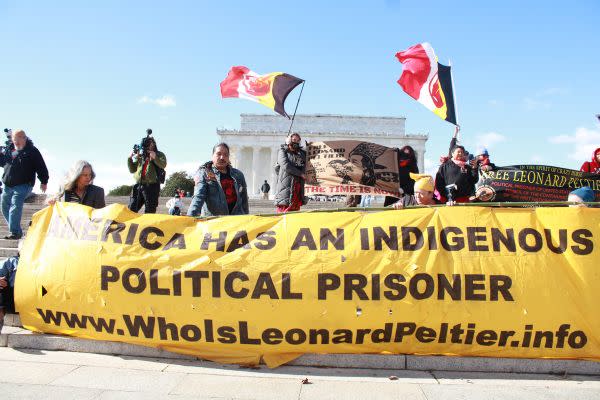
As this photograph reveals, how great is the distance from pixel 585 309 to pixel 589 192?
126cm

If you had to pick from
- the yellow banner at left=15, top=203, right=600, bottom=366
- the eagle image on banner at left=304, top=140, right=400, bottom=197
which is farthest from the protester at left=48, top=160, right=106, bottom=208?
the eagle image on banner at left=304, top=140, right=400, bottom=197

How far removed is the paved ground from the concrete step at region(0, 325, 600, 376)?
0.06 m

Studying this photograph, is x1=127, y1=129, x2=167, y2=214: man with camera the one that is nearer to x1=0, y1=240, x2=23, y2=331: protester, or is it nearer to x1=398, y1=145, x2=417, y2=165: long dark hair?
x1=0, y1=240, x2=23, y2=331: protester

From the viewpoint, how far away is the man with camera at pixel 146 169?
795 centimetres

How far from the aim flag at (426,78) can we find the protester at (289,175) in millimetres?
3075

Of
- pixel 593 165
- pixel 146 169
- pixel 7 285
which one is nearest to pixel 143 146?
pixel 146 169

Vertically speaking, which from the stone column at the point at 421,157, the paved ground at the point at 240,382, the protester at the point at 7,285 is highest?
the stone column at the point at 421,157

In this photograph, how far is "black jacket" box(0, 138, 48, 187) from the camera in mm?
7719

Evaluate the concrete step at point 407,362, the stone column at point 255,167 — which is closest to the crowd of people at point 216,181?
the concrete step at point 407,362

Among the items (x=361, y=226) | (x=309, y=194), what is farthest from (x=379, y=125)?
(x=361, y=226)

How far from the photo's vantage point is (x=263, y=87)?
959cm

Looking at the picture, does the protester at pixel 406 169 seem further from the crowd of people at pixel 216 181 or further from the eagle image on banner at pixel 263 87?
the eagle image on banner at pixel 263 87

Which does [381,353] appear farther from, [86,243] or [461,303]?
[86,243]

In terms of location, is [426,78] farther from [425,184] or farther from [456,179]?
[425,184]
